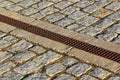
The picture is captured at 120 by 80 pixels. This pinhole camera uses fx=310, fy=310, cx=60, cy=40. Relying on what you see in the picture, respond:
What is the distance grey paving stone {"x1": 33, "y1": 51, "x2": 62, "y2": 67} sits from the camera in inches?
180

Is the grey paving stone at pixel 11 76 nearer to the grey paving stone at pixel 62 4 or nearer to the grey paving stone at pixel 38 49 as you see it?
the grey paving stone at pixel 38 49

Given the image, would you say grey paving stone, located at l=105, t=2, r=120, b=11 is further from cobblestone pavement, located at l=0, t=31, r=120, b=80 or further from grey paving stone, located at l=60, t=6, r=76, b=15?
cobblestone pavement, located at l=0, t=31, r=120, b=80

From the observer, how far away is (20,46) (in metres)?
5.01

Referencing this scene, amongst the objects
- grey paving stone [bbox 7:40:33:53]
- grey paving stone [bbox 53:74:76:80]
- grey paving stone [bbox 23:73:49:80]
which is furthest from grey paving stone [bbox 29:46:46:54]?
grey paving stone [bbox 53:74:76:80]

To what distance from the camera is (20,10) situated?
6.16 metres

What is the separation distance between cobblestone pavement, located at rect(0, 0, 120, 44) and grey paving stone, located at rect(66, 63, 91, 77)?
2.62ft

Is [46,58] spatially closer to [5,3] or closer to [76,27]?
[76,27]

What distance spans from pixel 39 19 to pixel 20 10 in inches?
22.6

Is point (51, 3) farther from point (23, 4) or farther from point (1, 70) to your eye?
point (1, 70)

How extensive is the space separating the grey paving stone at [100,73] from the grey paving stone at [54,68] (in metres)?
0.44

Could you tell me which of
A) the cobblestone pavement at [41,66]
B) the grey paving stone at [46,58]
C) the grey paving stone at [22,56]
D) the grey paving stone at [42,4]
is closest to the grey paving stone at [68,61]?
the cobblestone pavement at [41,66]

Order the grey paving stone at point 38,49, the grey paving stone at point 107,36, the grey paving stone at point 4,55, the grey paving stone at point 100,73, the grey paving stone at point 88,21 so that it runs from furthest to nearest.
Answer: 1. the grey paving stone at point 88,21
2. the grey paving stone at point 107,36
3. the grey paving stone at point 38,49
4. the grey paving stone at point 4,55
5. the grey paving stone at point 100,73

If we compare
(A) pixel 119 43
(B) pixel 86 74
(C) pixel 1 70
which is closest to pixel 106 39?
(A) pixel 119 43

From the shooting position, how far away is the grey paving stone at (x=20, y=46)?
492 cm
